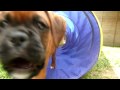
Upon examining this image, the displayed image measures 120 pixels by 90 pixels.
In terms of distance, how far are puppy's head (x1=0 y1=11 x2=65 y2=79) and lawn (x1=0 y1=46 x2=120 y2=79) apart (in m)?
0.45

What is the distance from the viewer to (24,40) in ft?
3.93

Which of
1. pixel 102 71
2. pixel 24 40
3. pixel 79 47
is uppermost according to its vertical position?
pixel 24 40

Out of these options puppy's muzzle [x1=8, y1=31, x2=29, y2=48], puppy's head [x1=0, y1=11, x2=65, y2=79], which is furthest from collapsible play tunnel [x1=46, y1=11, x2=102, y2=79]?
puppy's muzzle [x1=8, y1=31, x2=29, y2=48]

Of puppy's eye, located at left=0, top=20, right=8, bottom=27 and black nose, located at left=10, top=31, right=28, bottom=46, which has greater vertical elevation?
puppy's eye, located at left=0, top=20, right=8, bottom=27

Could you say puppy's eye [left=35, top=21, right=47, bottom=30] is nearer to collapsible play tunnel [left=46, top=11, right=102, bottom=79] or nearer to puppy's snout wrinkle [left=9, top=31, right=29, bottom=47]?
puppy's snout wrinkle [left=9, top=31, right=29, bottom=47]

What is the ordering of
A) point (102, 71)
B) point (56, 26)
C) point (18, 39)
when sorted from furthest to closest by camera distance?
point (102, 71) < point (56, 26) < point (18, 39)

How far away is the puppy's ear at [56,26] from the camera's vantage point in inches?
51.6

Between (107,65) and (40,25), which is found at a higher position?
(40,25)

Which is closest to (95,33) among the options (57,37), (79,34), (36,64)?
(79,34)

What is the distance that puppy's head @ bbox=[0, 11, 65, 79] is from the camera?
1.20 metres

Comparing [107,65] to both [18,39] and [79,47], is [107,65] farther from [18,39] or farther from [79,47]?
[18,39]

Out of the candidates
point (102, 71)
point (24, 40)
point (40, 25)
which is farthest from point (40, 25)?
point (102, 71)

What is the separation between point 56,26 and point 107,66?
23.4 inches
